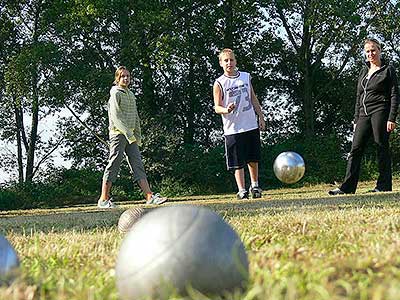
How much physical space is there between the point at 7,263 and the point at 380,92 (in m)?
6.33

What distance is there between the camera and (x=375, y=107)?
26.2ft

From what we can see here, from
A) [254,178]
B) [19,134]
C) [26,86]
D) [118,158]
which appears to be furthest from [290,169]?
[19,134]

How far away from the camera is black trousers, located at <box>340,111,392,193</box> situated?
796 cm

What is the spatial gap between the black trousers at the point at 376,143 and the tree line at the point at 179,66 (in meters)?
9.95

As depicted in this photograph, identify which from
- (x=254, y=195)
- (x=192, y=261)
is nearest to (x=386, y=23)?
(x=254, y=195)

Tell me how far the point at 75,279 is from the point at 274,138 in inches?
769

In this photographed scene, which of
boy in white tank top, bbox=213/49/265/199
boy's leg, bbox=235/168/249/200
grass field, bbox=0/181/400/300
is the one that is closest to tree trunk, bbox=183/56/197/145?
boy's leg, bbox=235/168/249/200

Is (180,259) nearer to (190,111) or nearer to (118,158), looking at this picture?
(118,158)

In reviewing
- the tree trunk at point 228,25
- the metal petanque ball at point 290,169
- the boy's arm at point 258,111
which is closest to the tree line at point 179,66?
the tree trunk at point 228,25

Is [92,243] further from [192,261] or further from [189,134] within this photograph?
[189,134]

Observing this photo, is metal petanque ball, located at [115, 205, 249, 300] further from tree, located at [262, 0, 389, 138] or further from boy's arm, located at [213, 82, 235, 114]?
tree, located at [262, 0, 389, 138]

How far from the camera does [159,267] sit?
2.07 m

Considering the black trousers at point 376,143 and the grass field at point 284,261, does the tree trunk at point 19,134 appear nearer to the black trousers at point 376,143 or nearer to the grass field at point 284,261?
the black trousers at point 376,143

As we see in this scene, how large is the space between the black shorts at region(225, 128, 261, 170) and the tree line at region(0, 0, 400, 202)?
1006 cm
